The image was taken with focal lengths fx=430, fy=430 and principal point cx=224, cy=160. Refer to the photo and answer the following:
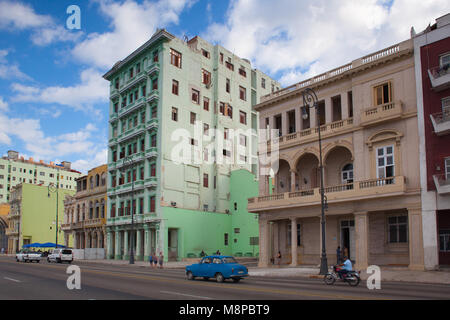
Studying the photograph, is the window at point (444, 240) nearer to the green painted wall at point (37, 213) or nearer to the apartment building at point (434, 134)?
the apartment building at point (434, 134)

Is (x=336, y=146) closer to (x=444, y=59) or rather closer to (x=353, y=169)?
(x=353, y=169)

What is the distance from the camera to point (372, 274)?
27.1m

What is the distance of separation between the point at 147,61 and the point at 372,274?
134 feet

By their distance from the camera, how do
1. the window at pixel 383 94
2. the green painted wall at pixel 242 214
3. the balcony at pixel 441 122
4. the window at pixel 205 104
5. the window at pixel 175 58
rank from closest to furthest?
the balcony at pixel 441 122 → the window at pixel 383 94 → the window at pixel 175 58 → the green painted wall at pixel 242 214 → the window at pixel 205 104

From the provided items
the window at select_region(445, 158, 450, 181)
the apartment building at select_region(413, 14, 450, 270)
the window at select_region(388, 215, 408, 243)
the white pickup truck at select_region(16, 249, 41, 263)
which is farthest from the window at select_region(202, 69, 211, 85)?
the window at select_region(445, 158, 450, 181)

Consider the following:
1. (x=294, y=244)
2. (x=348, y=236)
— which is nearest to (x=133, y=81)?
(x=294, y=244)

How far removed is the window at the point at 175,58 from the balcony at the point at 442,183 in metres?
37.0

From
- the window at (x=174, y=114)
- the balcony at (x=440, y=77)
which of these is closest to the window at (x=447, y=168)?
the balcony at (x=440, y=77)

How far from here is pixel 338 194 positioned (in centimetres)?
3259

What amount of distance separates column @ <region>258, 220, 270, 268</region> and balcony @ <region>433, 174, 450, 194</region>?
15.6 metres

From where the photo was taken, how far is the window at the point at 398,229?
102 feet

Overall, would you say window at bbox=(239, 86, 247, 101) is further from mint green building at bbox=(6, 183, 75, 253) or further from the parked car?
mint green building at bbox=(6, 183, 75, 253)
